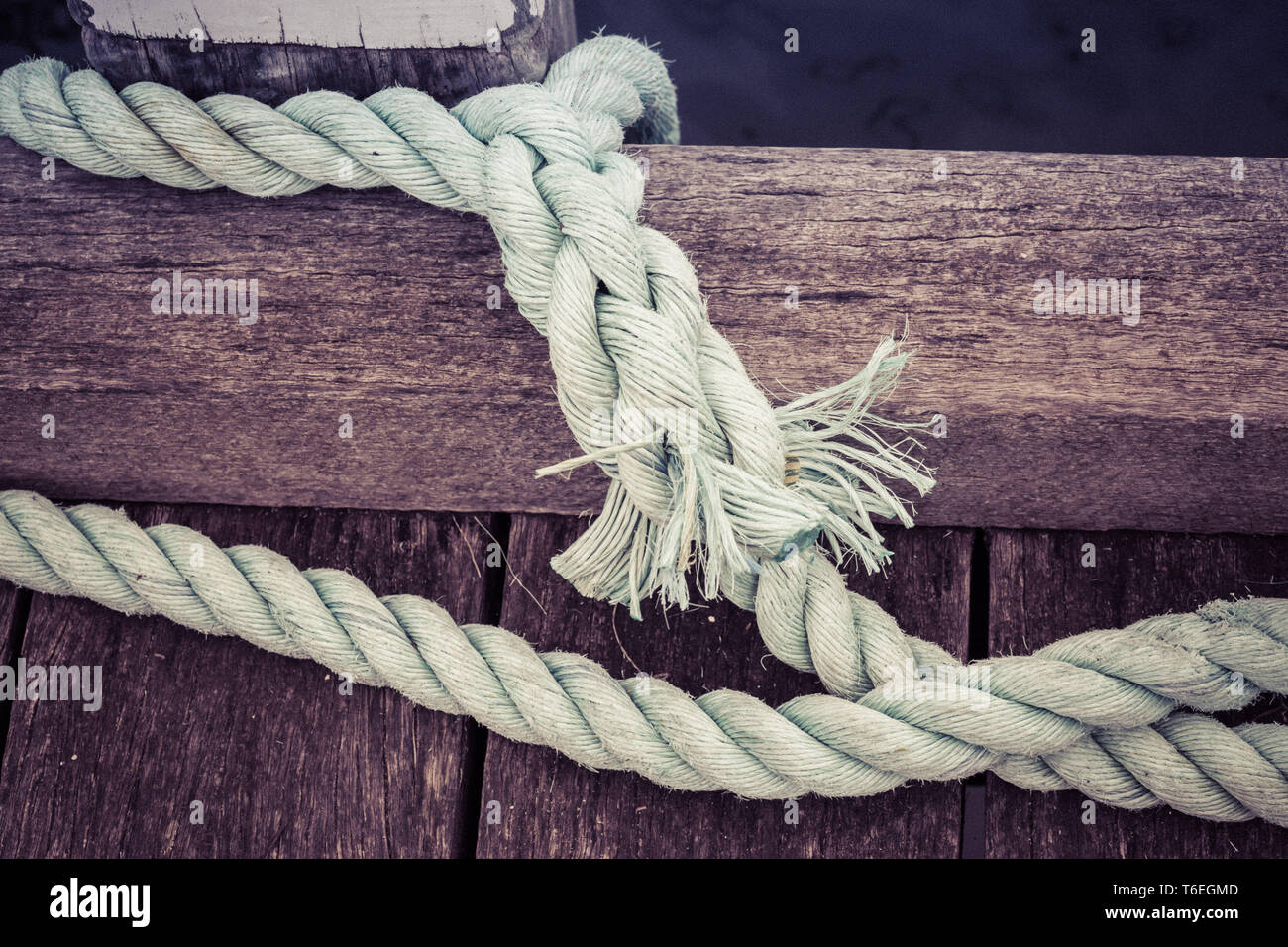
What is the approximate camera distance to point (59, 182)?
1.14 m

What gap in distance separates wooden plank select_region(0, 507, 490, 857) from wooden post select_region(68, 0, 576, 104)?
1.86 ft

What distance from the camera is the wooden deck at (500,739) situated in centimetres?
116

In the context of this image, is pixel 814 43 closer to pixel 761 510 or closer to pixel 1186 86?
pixel 1186 86

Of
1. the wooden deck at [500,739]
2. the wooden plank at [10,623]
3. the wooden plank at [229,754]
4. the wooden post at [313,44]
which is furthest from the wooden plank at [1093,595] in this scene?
the wooden plank at [10,623]

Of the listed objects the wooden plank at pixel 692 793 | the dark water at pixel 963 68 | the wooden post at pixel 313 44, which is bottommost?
the wooden plank at pixel 692 793

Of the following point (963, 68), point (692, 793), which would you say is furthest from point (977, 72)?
point (692, 793)

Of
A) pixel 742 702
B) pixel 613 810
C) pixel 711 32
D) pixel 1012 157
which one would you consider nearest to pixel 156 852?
pixel 613 810

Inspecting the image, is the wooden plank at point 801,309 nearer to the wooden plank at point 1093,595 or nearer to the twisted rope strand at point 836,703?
the wooden plank at point 1093,595

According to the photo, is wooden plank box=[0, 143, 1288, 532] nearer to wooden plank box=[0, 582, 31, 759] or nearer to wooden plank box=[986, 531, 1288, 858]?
wooden plank box=[986, 531, 1288, 858]

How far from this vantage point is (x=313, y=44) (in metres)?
1.09

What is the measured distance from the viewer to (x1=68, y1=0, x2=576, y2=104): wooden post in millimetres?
1068

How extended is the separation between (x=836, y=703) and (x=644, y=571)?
25cm

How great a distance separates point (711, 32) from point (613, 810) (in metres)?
1.73

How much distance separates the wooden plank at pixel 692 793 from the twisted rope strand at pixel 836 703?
0.23 feet
